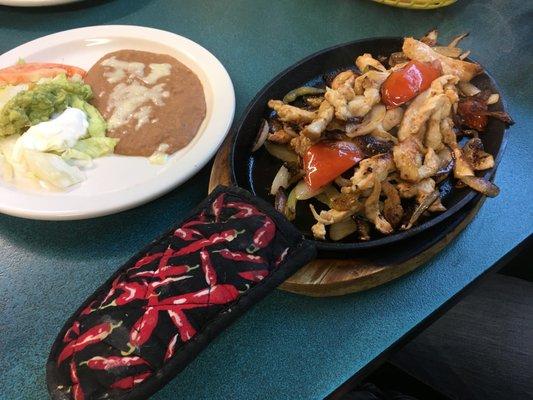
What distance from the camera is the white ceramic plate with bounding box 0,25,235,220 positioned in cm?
145

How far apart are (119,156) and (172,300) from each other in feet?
2.62

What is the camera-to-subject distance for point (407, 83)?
1.46 m

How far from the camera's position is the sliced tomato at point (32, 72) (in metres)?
1.90

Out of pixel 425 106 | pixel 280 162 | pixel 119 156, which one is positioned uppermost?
pixel 425 106

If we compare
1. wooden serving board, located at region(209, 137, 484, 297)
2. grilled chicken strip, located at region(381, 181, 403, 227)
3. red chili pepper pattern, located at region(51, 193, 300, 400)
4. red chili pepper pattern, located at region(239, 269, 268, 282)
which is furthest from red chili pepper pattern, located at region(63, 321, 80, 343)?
grilled chicken strip, located at region(381, 181, 403, 227)

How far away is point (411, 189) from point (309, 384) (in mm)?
567

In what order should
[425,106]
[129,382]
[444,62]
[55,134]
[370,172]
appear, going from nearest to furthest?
[129,382], [370,172], [425,106], [444,62], [55,134]

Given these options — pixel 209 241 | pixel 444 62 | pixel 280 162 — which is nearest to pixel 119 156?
pixel 280 162

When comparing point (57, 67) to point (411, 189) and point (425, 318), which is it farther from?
point (425, 318)

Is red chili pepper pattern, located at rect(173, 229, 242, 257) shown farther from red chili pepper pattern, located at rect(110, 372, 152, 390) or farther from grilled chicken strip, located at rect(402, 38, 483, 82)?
grilled chicken strip, located at rect(402, 38, 483, 82)

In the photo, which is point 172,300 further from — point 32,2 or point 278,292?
point 32,2

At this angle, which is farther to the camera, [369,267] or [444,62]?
[444,62]

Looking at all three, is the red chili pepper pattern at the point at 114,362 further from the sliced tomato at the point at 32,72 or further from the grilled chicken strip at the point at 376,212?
the sliced tomato at the point at 32,72

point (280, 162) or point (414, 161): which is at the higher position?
point (414, 161)
